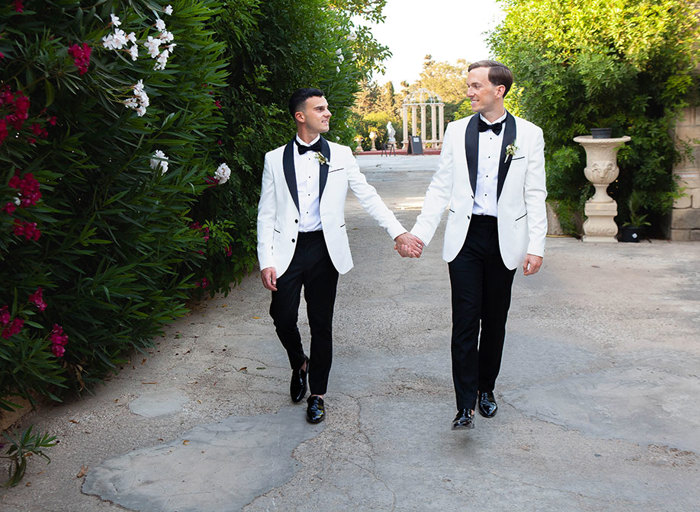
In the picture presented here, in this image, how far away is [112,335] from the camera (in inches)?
188

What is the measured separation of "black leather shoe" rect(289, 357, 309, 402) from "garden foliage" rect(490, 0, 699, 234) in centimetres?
695

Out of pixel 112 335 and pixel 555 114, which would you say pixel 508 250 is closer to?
pixel 112 335

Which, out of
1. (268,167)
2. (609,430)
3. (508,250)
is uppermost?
(268,167)

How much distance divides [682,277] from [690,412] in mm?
4036

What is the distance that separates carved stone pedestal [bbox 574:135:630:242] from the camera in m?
10.5

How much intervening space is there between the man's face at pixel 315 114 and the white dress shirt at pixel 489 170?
861 millimetres

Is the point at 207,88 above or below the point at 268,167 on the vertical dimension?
above

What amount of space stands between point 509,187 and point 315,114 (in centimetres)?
113

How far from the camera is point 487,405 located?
4.57 meters

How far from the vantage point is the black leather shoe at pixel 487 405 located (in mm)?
4551

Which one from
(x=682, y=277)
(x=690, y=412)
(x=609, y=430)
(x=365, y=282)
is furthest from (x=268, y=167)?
(x=682, y=277)

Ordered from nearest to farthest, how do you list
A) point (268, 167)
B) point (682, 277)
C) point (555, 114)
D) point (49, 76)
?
1. point (49, 76)
2. point (268, 167)
3. point (682, 277)
4. point (555, 114)

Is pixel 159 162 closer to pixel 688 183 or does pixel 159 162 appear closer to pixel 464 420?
pixel 464 420

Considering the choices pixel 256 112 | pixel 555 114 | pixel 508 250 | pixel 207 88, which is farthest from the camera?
pixel 555 114
